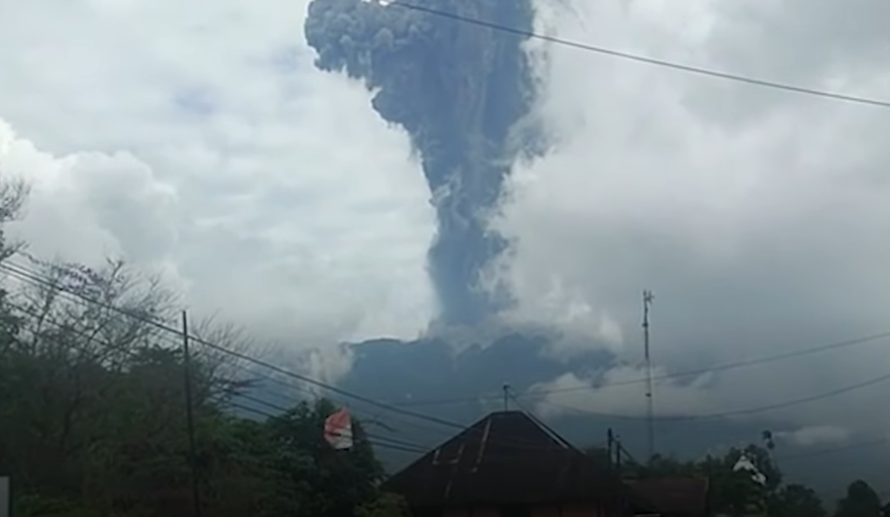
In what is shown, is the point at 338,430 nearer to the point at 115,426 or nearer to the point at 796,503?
the point at 115,426

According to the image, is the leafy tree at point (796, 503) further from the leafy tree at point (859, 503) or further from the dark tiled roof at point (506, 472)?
the dark tiled roof at point (506, 472)

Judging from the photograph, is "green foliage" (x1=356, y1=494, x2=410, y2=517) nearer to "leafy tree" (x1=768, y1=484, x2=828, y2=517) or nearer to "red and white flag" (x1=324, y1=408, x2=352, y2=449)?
"red and white flag" (x1=324, y1=408, x2=352, y2=449)

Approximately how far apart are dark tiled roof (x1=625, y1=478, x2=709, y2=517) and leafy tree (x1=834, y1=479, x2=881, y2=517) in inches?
1049

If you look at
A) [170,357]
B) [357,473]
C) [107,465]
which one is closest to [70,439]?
[107,465]

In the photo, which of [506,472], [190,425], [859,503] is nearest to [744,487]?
[859,503]

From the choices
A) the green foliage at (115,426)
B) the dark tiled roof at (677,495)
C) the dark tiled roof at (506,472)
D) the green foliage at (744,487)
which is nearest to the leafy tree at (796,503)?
the green foliage at (744,487)

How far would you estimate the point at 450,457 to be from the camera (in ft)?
169

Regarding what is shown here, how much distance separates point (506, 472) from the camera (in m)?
49.8

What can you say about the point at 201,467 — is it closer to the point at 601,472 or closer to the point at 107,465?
the point at 107,465

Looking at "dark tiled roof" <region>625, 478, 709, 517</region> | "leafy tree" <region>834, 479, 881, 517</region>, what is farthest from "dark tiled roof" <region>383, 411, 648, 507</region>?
"leafy tree" <region>834, 479, 881, 517</region>

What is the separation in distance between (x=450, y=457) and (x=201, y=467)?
1602 centimetres

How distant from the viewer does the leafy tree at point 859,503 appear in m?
90.8

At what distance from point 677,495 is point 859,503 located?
3300 cm

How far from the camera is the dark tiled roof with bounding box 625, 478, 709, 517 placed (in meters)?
62.1
